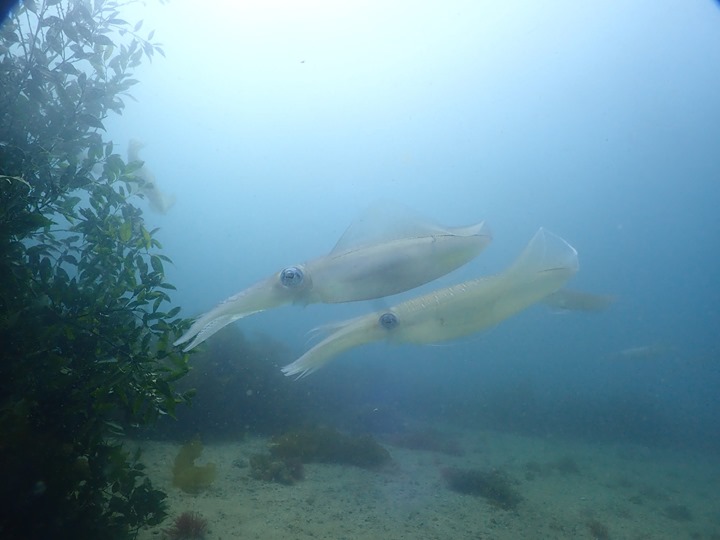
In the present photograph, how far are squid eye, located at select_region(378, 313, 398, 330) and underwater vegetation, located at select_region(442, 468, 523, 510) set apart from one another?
5992 millimetres

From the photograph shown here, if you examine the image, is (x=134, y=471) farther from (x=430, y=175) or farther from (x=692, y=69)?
(x=430, y=175)

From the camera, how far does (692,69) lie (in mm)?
40844

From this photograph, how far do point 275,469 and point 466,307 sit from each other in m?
5.65

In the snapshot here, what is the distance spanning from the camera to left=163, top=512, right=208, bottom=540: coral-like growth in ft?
15.0

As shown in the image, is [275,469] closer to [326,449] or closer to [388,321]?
[326,449]

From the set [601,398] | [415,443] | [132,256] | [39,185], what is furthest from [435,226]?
[601,398]

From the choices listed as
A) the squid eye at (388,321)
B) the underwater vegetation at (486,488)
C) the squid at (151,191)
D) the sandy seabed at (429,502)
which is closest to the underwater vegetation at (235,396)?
the sandy seabed at (429,502)

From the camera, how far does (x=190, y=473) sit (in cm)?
604

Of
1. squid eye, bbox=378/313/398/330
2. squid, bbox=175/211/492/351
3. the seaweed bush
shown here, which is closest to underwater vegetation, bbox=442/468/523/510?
squid eye, bbox=378/313/398/330

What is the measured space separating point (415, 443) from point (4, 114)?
13.2 m

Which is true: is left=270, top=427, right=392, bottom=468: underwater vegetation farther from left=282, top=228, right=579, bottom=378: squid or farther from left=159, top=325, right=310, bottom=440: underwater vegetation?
left=282, top=228, right=579, bottom=378: squid

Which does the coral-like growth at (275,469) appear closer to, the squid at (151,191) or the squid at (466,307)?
the squid at (466,307)

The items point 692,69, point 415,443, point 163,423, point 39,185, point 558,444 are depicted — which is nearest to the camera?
point 39,185

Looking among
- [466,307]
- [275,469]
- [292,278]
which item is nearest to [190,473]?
[275,469]
